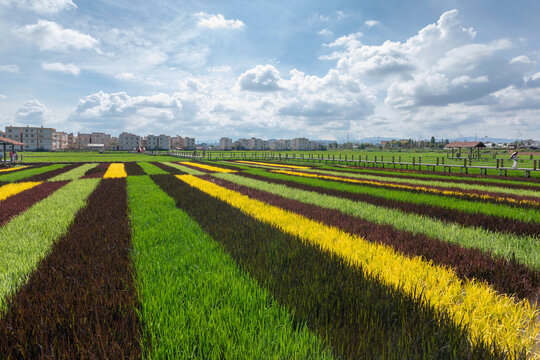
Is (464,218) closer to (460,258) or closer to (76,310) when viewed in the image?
(460,258)

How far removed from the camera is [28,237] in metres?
5.50

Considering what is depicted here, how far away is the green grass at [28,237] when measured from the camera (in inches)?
145

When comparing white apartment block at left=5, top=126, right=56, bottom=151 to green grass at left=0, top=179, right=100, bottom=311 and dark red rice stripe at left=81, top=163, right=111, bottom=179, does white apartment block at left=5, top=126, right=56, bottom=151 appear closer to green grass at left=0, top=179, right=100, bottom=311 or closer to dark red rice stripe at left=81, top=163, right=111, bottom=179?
dark red rice stripe at left=81, top=163, right=111, bottom=179

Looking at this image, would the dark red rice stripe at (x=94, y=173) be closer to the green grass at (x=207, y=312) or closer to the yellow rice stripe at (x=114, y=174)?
the yellow rice stripe at (x=114, y=174)

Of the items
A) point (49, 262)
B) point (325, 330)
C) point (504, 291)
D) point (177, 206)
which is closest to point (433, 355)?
point (325, 330)

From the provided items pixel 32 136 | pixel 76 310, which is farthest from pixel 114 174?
pixel 32 136

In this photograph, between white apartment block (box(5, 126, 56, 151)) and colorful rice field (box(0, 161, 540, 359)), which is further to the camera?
white apartment block (box(5, 126, 56, 151))

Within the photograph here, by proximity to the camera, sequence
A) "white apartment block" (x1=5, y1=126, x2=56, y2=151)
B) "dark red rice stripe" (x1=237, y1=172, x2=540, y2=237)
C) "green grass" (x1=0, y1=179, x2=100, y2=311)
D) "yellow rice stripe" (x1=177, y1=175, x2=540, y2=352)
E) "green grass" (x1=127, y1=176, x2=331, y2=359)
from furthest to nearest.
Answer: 1. "white apartment block" (x1=5, y1=126, x2=56, y2=151)
2. "dark red rice stripe" (x1=237, y1=172, x2=540, y2=237)
3. "green grass" (x1=0, y1=179, x2=100, y2=311)
4. "yellow rice stripe" (x1=177, y1=175, x2=540, y2=352)
5. "green grass" (x1=127, y1=176, x2=331, y2=359)

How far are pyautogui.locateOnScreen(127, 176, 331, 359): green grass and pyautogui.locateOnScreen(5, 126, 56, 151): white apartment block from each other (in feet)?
679

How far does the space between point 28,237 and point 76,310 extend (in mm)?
4281

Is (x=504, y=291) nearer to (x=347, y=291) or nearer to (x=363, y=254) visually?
(x=363, y=254)

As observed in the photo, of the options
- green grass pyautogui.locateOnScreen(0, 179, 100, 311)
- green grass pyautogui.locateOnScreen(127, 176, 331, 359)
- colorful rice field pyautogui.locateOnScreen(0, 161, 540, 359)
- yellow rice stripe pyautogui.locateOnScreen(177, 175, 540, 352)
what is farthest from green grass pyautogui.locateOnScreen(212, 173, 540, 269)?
green grass pyautogui.locateOnScreen(0, 179, 100, 311)

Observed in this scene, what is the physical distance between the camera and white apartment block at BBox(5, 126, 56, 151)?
518 feet

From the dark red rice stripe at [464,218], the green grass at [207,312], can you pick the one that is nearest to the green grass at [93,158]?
the dark red rice stripe at [464,218]
